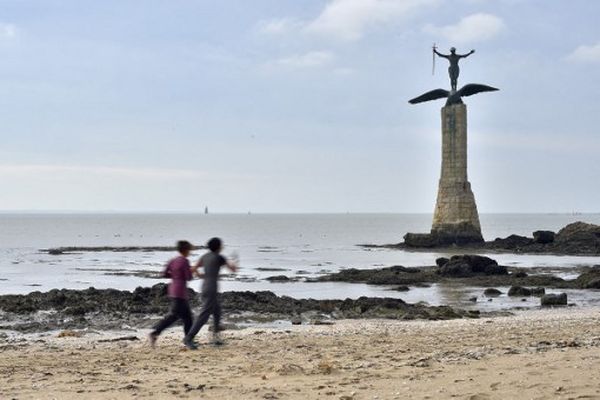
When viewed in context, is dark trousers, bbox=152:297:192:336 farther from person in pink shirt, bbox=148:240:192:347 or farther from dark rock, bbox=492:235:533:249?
dark rock, bbox=492:235:533:249

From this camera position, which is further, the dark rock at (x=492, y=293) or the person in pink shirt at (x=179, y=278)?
the dark rock at (x=492, y=293)

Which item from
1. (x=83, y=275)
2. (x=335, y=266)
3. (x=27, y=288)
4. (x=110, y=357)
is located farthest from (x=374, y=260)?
(x=110, y=357)

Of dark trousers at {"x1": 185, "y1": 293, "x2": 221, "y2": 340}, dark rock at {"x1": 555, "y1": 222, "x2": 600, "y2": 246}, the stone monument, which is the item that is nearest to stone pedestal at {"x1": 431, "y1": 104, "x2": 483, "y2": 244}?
the stone monument

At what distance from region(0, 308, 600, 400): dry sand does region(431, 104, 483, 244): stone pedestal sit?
1722 inches

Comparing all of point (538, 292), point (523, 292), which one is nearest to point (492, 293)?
point (523, 292)

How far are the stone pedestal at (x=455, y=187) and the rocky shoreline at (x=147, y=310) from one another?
36953mm

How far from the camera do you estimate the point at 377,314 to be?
1753 cm

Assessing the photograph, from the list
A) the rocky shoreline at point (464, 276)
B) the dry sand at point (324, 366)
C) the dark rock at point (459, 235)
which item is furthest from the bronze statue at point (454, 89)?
the dry sand at point (324, 366)

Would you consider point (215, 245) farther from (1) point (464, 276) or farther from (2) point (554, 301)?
(1) point (464, 276)

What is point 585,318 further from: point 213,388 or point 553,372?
point 213,388

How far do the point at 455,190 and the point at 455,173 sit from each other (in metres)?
1.20

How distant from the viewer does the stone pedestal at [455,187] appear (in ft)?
184

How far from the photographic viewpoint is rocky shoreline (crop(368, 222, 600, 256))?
2115 inches

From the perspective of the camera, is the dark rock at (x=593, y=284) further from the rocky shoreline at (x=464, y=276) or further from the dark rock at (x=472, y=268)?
the dark rock at (x=472, y=268)
